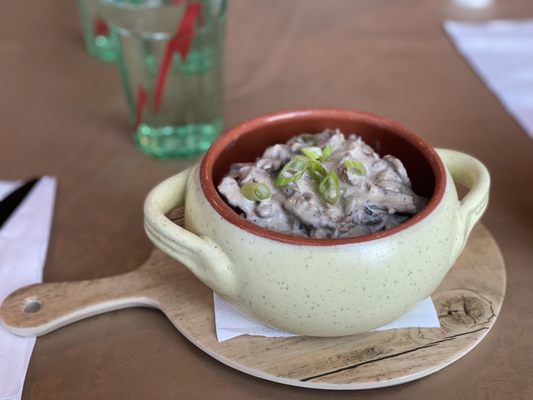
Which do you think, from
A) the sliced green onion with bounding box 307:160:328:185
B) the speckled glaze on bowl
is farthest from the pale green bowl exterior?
the sliced green onion with bounding box 307:160:328:185

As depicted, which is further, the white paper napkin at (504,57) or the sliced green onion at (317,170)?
the white paper napkin at (504,57)

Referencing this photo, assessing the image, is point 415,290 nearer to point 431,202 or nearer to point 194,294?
point 431,202

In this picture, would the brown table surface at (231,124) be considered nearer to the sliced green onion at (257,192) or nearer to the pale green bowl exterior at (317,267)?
the pale green bowl exterior at (317,267)

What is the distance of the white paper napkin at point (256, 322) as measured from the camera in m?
0.75

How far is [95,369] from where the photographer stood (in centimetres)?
75

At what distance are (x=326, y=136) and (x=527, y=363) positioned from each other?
13.6 inches

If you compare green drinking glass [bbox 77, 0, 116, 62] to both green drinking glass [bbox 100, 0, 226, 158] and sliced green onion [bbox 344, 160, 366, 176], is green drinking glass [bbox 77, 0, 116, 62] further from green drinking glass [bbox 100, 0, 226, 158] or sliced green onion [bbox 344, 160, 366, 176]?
sliced green onion [bbox 344, 160, 366, 176]

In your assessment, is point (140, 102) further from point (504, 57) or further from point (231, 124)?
point (504, 57)

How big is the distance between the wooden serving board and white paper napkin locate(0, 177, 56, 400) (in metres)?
0.03

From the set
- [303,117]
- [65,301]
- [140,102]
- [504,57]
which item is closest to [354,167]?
[303,117]

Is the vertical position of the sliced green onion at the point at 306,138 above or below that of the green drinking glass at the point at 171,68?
above

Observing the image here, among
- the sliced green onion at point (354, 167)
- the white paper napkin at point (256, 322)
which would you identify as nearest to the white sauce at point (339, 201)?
the sliced green onion at point (354, 167)

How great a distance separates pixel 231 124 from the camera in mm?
1199

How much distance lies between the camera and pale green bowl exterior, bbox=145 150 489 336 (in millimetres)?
658
